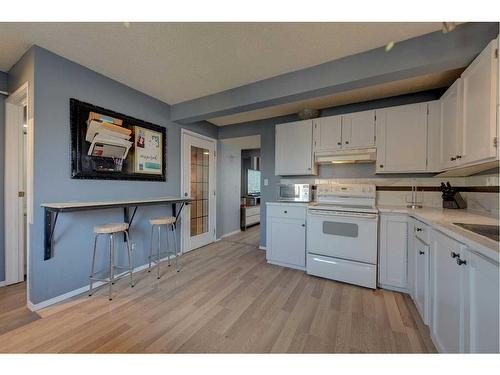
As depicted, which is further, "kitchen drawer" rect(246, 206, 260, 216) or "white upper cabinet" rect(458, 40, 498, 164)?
"kitchen drawer" rect(246, 206, 260, 216)

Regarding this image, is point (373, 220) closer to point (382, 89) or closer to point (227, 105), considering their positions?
point (382, 89)

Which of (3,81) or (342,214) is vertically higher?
(3,81)

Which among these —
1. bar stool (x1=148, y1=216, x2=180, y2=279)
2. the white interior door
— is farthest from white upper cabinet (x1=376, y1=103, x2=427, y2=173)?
the white interior door

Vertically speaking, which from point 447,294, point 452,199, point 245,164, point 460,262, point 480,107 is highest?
point 245,164

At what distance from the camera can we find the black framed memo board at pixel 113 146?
2.05m

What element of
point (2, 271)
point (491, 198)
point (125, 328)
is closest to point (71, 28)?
point (125, 328)

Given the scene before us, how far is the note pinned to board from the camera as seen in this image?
2612 millimetres

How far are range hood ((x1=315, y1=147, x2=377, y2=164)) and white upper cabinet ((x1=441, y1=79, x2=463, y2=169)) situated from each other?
64 centimetres

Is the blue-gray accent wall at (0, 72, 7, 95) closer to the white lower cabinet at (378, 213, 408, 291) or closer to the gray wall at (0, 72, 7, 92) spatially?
the gray wall at (0, 72, 7, 92)

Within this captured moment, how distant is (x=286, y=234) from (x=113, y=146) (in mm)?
2409

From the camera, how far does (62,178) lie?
1941 mm

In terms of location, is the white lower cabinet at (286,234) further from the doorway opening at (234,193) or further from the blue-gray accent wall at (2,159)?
the blue-gray accent wall at (2,159)

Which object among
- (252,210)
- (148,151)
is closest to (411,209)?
(148,151)

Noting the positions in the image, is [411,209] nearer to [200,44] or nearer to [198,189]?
[200,44]
